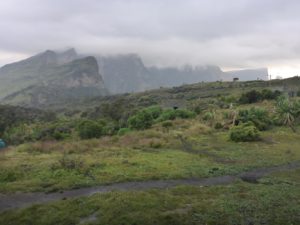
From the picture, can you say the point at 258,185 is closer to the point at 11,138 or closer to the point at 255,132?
the point at 255,132

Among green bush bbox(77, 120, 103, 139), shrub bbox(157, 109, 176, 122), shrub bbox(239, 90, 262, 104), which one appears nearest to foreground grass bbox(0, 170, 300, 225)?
green bush bbox(77, 120, 103, 139)

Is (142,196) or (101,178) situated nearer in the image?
(142,196)

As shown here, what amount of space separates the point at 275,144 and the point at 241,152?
667 centimetres

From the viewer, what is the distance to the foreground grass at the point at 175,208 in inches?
583

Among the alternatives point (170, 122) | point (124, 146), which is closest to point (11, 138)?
point (170, 122)

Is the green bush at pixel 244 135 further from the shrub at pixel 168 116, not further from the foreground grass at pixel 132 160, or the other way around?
the shrub at pixel 168 116

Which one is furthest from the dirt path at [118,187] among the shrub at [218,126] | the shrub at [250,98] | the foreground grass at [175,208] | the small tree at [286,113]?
the shrub at [250,98]

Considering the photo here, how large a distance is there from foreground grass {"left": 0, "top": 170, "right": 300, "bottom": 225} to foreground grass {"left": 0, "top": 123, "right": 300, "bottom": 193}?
357cm

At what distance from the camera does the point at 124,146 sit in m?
35.6

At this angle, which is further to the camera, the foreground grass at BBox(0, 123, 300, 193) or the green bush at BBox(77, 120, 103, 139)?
the green bush at BBox(77, 120, 103, 139)

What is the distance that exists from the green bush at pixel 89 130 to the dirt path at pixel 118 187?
95.5 ft

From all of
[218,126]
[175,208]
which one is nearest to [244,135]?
[218,126]

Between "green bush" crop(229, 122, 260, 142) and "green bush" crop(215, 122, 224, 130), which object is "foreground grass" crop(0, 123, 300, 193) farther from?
"green bush" crop(215, 122, 224, 130)

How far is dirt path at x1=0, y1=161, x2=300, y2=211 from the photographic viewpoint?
57.7 feet
